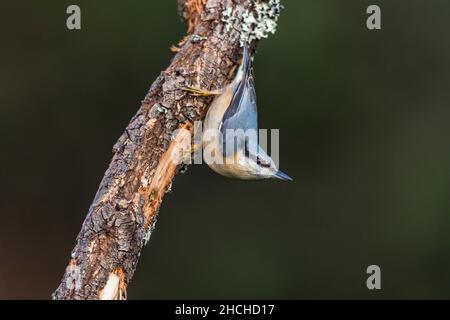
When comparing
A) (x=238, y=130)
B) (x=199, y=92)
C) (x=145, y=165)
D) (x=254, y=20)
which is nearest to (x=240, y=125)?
(x=238, y=130)

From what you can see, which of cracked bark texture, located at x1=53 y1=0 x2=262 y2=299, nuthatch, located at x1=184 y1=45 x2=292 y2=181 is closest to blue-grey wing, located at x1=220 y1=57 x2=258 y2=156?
nuthatch, located at x1=184 y1=45 x2=292 y2=181

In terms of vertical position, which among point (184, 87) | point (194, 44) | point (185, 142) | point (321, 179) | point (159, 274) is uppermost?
point (194, 44)

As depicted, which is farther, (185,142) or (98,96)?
(98,96)

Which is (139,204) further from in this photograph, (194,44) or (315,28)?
(315,28)

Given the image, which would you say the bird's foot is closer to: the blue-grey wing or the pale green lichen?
the blue-grey wing

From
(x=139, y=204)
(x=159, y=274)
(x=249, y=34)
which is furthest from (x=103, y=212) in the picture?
(x=159, y=274)

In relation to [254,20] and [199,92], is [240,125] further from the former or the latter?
[254,20]
